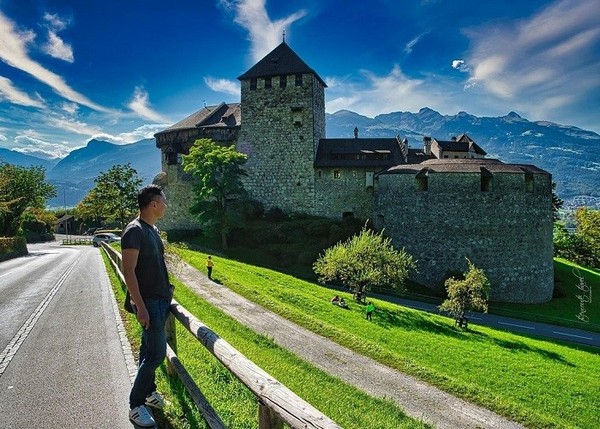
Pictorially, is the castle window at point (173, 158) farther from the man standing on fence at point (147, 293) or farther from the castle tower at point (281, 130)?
the man standing on fence at point (147, 293)

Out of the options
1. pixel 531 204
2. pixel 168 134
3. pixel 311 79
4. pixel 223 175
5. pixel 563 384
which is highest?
pixel 311 79

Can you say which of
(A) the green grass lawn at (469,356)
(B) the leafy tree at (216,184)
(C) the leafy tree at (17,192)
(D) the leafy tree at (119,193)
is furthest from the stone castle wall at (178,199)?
(A) the green grass lawn at (469,356)

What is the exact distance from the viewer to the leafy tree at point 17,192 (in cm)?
4012

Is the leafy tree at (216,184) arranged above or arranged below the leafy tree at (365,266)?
above

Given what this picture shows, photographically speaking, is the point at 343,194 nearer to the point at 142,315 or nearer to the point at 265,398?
the point at 142,315

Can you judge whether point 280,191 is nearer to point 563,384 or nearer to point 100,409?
point 563,384

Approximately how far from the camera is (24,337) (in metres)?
8.17

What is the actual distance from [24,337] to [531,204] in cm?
3693

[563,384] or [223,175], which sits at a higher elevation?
[223,175]

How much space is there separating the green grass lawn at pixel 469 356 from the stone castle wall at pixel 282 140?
729 inches

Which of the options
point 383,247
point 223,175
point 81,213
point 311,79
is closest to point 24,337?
point 383,247

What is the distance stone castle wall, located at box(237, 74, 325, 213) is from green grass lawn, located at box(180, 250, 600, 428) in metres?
18.5

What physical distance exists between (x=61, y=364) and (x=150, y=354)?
3028 mm

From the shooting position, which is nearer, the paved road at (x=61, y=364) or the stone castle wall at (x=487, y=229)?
the paved road at (x=61, y=364)
